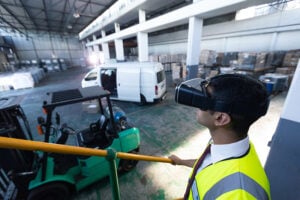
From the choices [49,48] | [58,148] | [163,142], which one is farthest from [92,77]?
[49,48]

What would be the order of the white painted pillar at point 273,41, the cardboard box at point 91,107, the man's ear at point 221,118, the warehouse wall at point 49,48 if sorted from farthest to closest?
the warehouse wall at point 49,48 → the white painted pillar at point 273,41 → the cardboard box at point 91,107 → the man's ear at point 221,118

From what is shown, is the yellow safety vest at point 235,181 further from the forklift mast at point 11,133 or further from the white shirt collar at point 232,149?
the forklift mast at point 11,133

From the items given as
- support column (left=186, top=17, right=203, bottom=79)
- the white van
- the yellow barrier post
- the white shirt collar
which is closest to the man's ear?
the white shirt collar

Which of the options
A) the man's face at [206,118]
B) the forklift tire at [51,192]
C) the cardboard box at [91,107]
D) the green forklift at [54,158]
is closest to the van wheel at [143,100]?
the cardboard box at [91,107]

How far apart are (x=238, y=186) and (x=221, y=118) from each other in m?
0.36

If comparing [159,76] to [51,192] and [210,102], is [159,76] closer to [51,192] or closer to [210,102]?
[51,192]

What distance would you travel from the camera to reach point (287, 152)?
1464 mm

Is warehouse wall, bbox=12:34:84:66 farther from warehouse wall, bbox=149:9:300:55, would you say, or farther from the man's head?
the man's head

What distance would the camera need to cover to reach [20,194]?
6.52 ft

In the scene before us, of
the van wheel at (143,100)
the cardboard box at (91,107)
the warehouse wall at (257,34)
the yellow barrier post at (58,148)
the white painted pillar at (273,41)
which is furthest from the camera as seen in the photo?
the white painted pillar at (273,41)

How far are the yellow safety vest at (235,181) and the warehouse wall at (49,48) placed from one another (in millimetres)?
27854

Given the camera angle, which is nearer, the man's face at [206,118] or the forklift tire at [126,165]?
the man's face at [206,118]

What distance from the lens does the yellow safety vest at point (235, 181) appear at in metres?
0.66

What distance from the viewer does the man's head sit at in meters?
0.75
